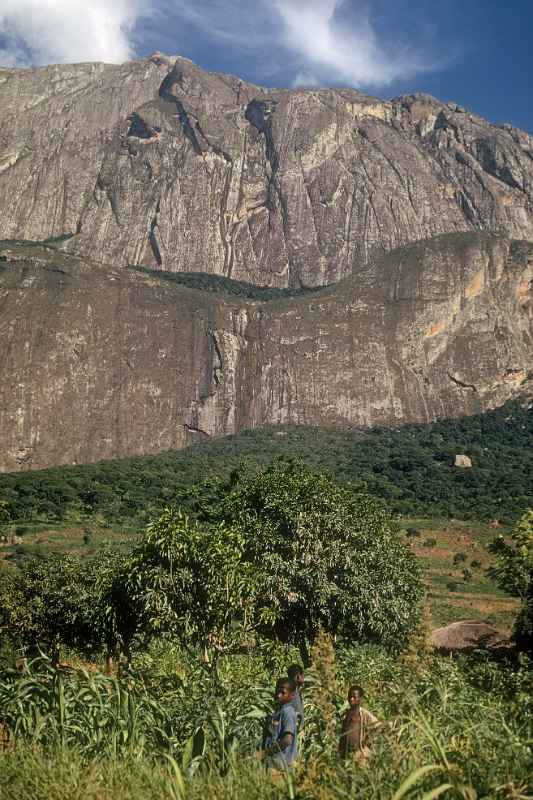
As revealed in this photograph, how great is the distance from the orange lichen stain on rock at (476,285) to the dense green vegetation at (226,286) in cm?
3254

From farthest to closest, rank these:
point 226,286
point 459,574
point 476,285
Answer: point 226,286 → point 476,285 → point 459,574

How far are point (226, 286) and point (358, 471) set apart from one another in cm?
6654

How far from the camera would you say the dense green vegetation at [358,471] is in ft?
208

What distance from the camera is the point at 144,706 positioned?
753cm

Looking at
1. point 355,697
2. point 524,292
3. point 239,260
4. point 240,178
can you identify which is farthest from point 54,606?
point 240,178

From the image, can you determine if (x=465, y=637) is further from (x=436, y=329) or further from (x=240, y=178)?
(x=240, y=178)

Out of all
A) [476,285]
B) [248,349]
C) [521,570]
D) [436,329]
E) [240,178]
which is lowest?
[521,570]

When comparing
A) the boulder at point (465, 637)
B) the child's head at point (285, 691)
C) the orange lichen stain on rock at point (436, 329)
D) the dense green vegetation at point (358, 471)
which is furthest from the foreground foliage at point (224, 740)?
the orange lichen stain on rock at point (436, 329)

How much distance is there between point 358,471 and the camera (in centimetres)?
7619

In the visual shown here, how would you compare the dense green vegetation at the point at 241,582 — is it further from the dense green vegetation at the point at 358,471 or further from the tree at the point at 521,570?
the dense green vegetation at the point at 358,471

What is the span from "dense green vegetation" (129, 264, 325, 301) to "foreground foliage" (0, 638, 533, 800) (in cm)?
12288

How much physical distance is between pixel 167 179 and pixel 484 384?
71195 millimetres

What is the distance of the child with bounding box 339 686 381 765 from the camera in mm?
5512

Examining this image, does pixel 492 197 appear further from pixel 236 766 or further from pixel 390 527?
pixel 236 766
